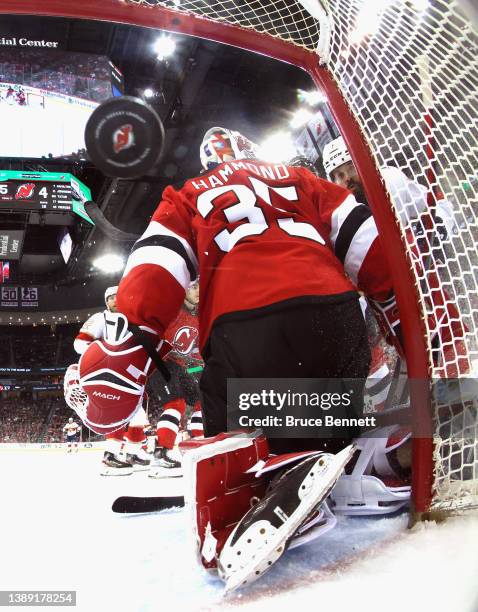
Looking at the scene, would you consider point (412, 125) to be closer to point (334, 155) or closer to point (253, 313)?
point (334, 155)

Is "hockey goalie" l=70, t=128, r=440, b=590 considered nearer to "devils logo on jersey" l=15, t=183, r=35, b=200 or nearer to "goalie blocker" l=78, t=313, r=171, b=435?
"goalie blocker" l=78, t=313, r=171, b=435

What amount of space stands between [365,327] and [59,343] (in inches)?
23.9

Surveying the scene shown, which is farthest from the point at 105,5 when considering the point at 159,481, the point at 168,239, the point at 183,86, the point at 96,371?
the point at 159,481

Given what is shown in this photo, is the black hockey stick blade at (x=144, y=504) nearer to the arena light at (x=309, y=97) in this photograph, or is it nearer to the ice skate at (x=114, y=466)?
the ice skate at (x=114, y=466)

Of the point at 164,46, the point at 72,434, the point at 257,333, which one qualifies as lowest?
the point at 72,434

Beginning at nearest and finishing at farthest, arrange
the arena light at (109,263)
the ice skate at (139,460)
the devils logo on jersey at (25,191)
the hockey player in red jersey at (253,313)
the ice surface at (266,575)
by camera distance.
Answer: the ice surface at (266,575)
the hockey player in red jersey at (253,313)
the arena light at (109,263)
the devils logo on jersey at (25,191)
the ice skate at (139,460)

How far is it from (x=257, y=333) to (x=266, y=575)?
23cm

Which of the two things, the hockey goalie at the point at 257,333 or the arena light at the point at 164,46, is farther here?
the arena light at the point at 164,46

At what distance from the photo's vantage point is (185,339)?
69 cm

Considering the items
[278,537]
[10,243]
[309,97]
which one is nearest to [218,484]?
[278,537]

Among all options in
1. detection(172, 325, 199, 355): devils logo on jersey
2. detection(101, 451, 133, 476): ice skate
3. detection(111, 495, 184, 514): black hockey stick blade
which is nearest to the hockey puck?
detection(172, 325, 199, 355): devils logo on jersey

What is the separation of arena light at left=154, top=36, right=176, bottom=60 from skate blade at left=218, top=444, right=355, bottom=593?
0.70 metres

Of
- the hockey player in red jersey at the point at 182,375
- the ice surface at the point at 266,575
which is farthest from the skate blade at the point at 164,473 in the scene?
the ice surface at the point at 266,575

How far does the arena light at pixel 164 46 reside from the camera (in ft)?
2.65
